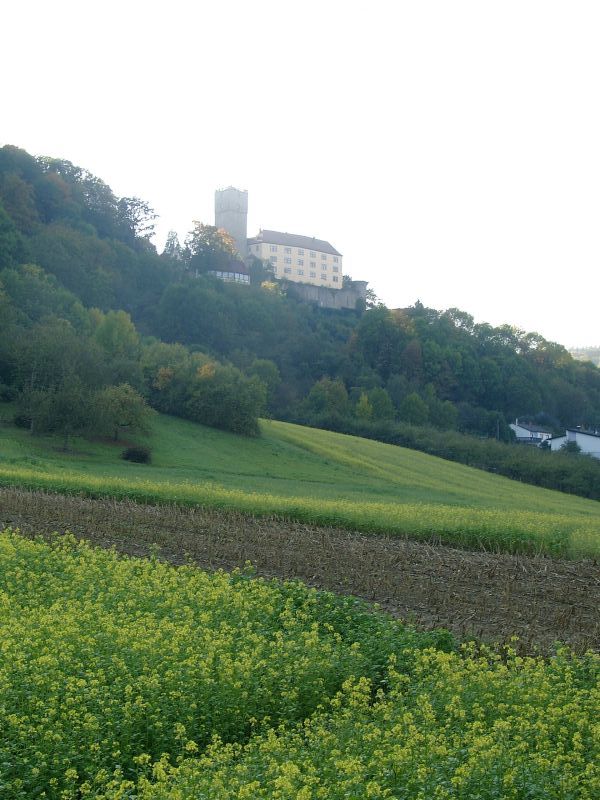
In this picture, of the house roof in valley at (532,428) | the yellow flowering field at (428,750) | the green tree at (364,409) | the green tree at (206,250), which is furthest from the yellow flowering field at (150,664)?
the green tree at (206,250)

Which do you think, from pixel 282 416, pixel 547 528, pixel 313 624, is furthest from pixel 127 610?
pixel 282 416

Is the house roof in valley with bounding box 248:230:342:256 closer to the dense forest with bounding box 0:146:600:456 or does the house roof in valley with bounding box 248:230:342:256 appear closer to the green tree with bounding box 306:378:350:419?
the dense forest with bounding box 0:146:600:456

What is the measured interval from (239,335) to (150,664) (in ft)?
330

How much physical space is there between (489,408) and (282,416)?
3361cm

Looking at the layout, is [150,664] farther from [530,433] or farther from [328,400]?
[530,433]

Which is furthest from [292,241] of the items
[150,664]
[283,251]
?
[150,664]

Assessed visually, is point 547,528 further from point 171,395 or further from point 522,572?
point 171,395

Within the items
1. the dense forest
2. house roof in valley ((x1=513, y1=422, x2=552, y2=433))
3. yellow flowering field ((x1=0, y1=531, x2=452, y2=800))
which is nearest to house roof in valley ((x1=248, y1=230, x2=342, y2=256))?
the dense forest

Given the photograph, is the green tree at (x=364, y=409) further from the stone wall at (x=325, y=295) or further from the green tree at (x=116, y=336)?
the stone wall at (x=325, y=295)

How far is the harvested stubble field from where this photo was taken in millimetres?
15281

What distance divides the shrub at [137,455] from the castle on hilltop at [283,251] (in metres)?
104

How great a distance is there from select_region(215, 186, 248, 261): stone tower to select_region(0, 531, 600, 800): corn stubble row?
14451 centimetres

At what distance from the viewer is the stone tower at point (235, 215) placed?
6088 inches

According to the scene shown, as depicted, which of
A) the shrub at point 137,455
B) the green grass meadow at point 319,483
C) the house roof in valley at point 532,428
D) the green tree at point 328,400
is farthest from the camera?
the house roof in valley at point 532,428
